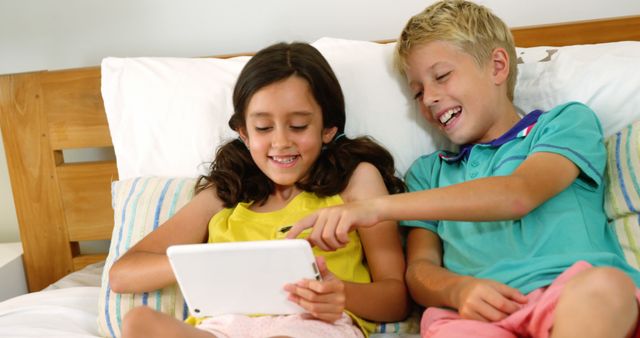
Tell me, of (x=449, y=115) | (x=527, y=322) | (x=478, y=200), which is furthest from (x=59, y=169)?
(x=527, y=322)

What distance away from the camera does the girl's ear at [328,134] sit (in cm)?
129

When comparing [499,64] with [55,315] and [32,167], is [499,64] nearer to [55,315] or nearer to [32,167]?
[55,315]

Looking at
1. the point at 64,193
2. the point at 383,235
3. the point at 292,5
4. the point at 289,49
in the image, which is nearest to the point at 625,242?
the point at 383,235

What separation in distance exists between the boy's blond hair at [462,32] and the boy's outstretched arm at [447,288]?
352mm

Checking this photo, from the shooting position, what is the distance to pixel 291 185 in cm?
130

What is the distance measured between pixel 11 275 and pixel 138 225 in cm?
52

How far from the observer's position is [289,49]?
4.23 ft

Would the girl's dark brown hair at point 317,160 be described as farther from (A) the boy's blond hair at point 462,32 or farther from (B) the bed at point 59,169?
(B) the bed at point 59,169

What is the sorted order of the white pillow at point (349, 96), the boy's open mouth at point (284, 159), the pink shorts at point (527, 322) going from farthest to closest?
the white pillow at point (349, 96) → the boy's open mouth at point (284, 159) → the pink shorts at point (527, 322)

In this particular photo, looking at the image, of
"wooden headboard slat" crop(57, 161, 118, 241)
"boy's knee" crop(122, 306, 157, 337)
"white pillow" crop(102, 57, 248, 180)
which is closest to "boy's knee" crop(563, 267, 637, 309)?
"boy's knee" crop(122, 306, 157, 337)

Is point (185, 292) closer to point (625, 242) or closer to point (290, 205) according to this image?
point (290, 205)

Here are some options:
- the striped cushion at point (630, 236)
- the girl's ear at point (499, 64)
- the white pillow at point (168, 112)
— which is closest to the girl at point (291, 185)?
the white pillow at point (168, 112)

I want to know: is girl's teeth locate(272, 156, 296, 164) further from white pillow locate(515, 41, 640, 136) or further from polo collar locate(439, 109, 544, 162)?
white pillow locate(515, 41, 640, 136)

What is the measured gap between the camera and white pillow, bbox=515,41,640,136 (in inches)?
51.0
